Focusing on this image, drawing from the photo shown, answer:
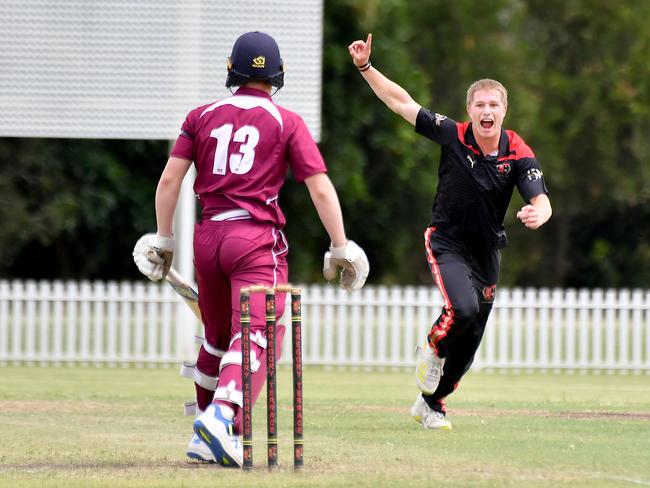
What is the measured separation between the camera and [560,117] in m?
43.8

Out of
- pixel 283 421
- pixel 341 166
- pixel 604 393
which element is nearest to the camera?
pixel 283 421

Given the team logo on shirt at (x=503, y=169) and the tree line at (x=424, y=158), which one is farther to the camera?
the tree line at (x=424, y=158)

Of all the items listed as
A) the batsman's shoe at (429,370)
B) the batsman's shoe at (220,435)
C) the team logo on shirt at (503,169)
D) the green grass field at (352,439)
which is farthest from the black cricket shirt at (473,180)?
the batsman's shoe at (220,435)

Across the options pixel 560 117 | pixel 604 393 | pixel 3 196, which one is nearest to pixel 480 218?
pixel 604 393

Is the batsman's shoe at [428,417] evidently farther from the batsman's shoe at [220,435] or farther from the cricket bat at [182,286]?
the batsman's shoe at [220,435]

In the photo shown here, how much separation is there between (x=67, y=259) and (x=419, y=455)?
2400 cm

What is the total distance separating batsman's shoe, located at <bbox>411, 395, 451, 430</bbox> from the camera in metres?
8.41

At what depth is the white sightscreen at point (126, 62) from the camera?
52.1 ft

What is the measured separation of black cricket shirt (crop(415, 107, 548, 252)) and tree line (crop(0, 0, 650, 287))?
1759 cm

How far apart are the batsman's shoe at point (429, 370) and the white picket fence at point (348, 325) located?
7757mm

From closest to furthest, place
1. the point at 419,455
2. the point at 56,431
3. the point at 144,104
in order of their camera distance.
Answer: the point at 419,455
the point at 56,431
the point at 144,104

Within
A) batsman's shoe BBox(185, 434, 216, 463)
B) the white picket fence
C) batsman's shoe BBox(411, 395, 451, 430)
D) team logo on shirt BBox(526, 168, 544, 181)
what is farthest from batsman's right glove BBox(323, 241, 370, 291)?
the white picket fence

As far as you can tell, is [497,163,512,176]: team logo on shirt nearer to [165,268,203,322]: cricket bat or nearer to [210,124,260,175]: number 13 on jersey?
[165,268,203,322]: cricket bat

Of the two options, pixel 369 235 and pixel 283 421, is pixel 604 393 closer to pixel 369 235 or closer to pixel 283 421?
pixel 283 421
